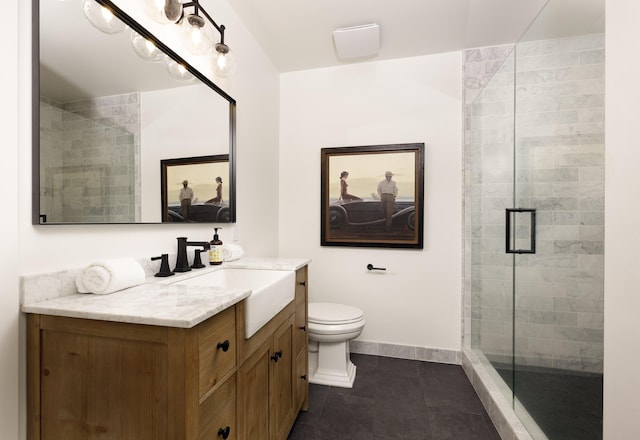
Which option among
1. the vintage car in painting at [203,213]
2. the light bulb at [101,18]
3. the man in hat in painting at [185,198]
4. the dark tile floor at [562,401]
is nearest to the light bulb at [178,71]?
the light bulb at [101,18]

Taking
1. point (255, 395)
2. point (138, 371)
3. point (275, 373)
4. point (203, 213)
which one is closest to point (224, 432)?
point (255, 395)

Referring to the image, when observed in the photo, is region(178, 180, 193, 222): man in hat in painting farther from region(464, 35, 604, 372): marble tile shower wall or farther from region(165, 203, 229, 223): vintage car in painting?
region(464, 35, 604, 372): marble tile shower wall

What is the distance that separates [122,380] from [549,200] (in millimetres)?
2090

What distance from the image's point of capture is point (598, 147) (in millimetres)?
1349

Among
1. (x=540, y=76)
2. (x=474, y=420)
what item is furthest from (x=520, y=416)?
(x=540, y=76)

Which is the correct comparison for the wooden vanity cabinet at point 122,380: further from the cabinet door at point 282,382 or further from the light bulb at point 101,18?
the light bulb at point 101,18

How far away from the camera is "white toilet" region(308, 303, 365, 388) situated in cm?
204

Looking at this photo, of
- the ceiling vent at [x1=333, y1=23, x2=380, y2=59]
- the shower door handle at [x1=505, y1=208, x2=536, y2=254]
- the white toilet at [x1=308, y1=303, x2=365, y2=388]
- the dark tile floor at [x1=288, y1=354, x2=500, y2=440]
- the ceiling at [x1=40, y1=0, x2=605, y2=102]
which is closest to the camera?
the ceiling at [x1=40, y1=0, x2=605, y2=102]

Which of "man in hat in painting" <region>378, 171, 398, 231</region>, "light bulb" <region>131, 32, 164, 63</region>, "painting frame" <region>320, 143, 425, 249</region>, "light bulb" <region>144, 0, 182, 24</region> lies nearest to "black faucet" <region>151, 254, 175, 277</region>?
"light bulb" <region>131, 32, 164, 63</region>

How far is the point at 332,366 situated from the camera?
7.06 ft

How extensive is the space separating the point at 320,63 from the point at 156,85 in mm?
1659

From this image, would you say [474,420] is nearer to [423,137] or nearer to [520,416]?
[520,416]

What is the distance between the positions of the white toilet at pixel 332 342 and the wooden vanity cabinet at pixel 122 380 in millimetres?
1196

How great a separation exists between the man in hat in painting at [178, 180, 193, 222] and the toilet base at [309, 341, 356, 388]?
1.34 m
